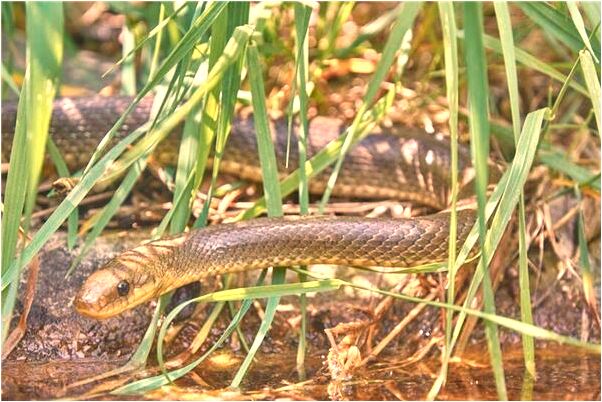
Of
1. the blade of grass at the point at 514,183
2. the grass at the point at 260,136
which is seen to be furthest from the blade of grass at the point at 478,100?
the blade of grass at the point at 514,183

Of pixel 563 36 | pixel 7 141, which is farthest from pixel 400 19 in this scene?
pixel 7 141

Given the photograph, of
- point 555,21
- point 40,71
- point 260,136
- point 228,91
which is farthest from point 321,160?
point 40,71

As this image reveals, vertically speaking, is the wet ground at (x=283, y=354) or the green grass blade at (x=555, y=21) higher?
the green grass blade at (x=555, y=21)

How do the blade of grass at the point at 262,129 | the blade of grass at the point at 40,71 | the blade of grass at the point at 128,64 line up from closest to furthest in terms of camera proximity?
the blade of grass at the point at 40,71
the blade of grass at the point at 262,129
the blade of grass at the point at 128,64

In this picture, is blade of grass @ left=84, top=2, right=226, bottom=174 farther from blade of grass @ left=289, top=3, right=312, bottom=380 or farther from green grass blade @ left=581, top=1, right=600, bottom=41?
green grass blade @ left=581, top=1, right=600, bottom=41

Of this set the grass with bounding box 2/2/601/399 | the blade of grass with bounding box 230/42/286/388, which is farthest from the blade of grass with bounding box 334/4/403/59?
the blade of grass with bounding box 230/42/286/388

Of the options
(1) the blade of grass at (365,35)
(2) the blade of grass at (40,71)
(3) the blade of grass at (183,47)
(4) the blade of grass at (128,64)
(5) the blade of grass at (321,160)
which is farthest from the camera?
(4) the blade of grass at (128,64)

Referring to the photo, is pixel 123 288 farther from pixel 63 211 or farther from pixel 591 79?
pixel 591 79

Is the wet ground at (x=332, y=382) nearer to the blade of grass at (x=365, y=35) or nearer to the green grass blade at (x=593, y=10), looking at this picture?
the green grass blade at (x=593, y=10)
